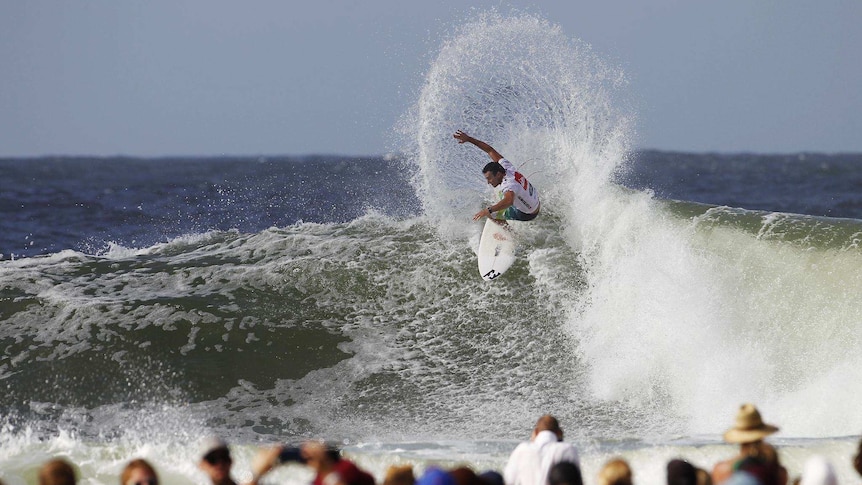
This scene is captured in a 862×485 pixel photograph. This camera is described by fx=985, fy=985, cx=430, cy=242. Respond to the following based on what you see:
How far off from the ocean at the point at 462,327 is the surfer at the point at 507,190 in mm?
743

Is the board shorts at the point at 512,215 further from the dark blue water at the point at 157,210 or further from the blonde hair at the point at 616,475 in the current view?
the blonde hair at the point at 616,475

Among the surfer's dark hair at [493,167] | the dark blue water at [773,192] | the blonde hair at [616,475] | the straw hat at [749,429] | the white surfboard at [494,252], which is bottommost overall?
the blonde hair at [616,475]

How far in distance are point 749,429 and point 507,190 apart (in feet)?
24.0

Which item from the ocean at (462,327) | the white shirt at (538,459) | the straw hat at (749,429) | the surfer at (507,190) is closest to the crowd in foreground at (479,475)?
the straw hat at (749,429)

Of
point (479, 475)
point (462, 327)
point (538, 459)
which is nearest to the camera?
point (479, 475)

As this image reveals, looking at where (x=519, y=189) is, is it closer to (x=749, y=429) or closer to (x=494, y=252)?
(x=494, y=252)

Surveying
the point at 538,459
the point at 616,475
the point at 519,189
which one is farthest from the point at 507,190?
the point at 616,475

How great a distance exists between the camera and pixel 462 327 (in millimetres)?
11445

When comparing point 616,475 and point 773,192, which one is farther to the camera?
point 773,192

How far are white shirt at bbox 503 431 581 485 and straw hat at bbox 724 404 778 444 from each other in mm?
802

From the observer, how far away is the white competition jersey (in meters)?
11.9

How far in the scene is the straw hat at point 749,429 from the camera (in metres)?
4.70

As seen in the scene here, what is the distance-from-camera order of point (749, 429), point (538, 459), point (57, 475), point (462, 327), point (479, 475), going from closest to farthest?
point (57, 475)
point (479, 475)
point (749, 429)
point (538, 459)
point (462, 327)

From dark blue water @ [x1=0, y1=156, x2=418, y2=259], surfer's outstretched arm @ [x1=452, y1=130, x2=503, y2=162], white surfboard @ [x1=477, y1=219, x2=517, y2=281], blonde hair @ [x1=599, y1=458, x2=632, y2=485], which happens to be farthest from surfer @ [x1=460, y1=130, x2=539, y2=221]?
blonde hair @ [x1=599, y1=458, x2=632, y2=485]
